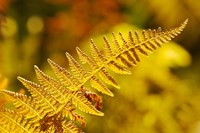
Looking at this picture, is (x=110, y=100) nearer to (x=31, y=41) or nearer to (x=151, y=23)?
(x=151, y=23)

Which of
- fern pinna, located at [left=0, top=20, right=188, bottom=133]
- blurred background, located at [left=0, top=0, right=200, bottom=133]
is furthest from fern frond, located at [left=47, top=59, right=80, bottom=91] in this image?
blurred background, located at [left=0, top=0, right=200, bottom=133]

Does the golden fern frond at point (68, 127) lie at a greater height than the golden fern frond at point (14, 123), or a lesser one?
lesser

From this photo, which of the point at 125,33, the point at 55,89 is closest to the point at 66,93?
the point at 55,89

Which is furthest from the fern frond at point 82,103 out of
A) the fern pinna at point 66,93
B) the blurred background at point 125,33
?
the blurred background at point 125,33

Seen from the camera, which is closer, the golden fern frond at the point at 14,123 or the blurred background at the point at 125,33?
the golden fern frond at the point at 14,123

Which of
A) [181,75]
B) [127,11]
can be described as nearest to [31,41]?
[127,11]

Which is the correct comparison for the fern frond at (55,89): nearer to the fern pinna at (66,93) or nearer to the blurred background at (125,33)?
the fern pinna at (66,93)

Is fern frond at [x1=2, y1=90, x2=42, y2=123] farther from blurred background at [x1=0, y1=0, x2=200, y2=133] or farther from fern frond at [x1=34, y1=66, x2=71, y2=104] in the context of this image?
blurred background at [x1=0, y1=0, x2=200, y2=133]

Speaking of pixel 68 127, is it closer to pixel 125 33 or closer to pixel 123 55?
pixel 123 55
